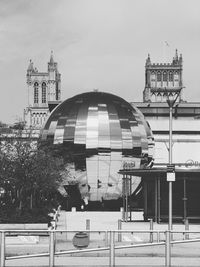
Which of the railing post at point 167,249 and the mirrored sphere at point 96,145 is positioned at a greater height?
the mirrored sphere at point 96,145

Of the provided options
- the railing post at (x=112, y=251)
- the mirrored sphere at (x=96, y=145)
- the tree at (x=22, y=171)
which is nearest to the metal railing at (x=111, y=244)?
the railing post at (x=112, y=251)

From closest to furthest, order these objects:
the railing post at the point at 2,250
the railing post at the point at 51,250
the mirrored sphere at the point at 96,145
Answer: the railing post at the point at 2,250 < the railing post at the point at 51,250 < the mirrored sphere at the point at 96,145

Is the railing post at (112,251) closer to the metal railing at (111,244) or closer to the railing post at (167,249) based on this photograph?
the metal railing at (111,244)

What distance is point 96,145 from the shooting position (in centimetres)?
6738

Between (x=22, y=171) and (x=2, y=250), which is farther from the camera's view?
(x=22, y=171)

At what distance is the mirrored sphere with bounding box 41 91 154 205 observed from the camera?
221 feet

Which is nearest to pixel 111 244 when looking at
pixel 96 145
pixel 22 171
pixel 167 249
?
pixel 167 249

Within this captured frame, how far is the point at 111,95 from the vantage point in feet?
237

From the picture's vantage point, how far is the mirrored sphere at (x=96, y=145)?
221ft

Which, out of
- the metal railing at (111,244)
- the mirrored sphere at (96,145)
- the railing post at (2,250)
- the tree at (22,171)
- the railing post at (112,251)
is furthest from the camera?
the mirrored sphere at (96,145)

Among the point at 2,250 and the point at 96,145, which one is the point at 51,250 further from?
the point at 96,145

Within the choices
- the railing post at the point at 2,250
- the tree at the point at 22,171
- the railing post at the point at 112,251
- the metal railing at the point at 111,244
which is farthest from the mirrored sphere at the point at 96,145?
the railing post at the point at 2,250

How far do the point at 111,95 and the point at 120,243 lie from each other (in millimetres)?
53419

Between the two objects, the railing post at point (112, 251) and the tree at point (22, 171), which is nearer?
the railing post at point (112, 251)
